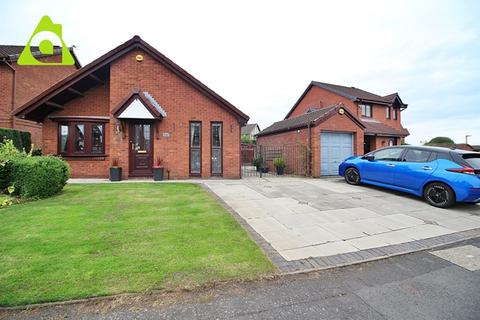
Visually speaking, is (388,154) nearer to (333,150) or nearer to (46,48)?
(333,150)

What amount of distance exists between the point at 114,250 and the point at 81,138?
9888 mm

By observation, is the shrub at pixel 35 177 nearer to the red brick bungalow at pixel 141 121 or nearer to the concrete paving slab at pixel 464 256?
the red brick bungalow at pixel 141 121

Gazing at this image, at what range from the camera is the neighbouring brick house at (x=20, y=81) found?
15.5 meters

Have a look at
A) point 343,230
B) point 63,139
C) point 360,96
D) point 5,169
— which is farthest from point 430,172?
point 360,96

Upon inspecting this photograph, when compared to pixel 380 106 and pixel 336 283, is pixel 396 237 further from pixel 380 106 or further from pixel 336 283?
pixel 380 106

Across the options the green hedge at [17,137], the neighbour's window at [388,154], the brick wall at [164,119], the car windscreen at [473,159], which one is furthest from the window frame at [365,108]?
the green hedge at [17,137]

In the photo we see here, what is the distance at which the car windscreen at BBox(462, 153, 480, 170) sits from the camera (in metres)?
6.46

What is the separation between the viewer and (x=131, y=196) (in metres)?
7.08

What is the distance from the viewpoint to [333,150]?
13484 millimetres

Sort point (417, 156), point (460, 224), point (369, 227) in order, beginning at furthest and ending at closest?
point (417, 156) < point (460, 224) < point (369, 227)

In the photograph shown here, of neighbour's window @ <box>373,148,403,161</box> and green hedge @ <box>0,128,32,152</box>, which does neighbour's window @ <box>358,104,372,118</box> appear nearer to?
neighbour's window @ <box>373,148,403,161</box>

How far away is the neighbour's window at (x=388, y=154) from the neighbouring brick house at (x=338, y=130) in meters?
3.72

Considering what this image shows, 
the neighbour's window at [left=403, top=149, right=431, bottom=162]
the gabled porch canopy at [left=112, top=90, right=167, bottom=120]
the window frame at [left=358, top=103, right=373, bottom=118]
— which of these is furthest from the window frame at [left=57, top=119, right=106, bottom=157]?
the window frame at [left=358, top=103, right=373, bottom=118]

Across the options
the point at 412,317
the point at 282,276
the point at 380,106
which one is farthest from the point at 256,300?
the point at 380,106
